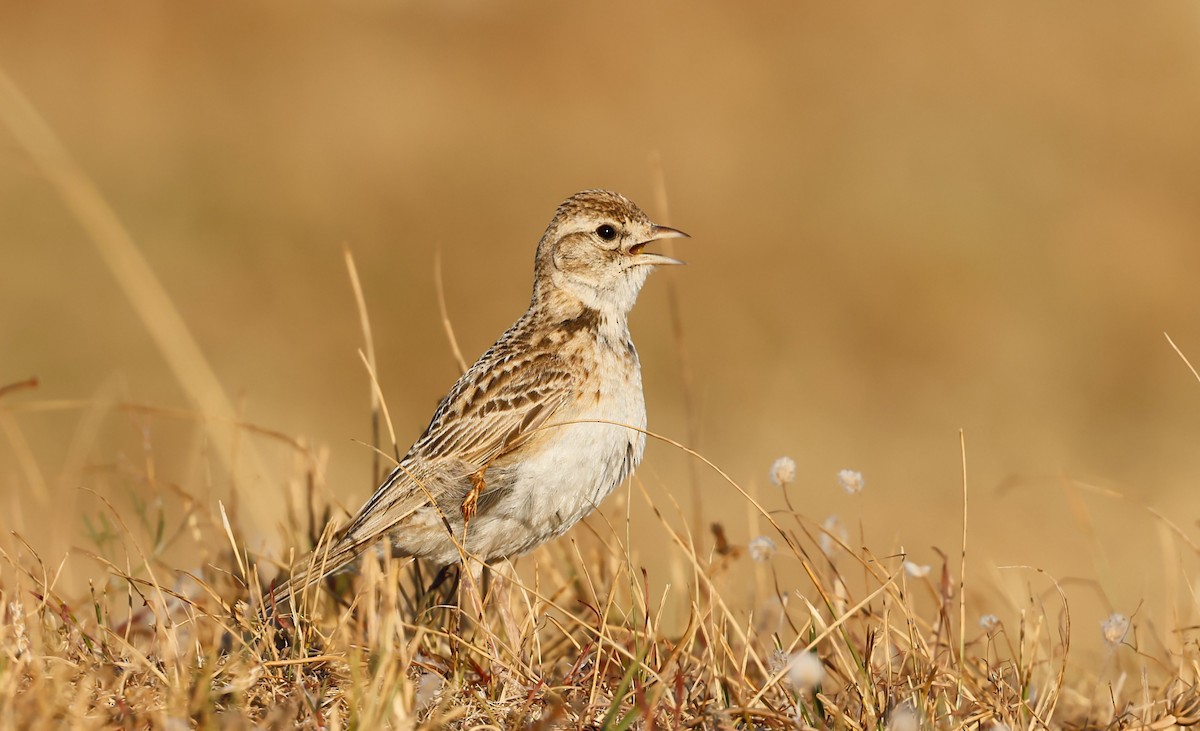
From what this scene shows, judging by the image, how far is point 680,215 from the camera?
1923 centimetres

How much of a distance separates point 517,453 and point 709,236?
1427 cm

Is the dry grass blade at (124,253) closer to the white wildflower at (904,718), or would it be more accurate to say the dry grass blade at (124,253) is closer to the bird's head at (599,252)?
the bird's head at (599,252)

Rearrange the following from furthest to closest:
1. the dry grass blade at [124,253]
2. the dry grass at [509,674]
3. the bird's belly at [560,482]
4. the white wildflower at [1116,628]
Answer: the dry grass blade at [124,253]
the bird's belly at [560,482]
the white wildflower at [1116,628]
the dry grass at [509,674]

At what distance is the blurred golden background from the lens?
15758 millimetres

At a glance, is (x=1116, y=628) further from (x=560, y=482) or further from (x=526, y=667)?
(x=560, y=482)

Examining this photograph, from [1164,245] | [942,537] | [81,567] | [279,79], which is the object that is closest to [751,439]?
[942,537]

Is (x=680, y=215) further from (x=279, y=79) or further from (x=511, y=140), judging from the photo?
(x=279, y=79)

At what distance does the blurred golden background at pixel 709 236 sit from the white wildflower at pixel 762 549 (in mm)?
7928

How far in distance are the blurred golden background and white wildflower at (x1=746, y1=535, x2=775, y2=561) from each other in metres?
7.93

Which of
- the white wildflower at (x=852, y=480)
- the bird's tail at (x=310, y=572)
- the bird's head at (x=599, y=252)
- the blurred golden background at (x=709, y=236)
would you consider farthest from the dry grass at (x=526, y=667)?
the blurred golden background at (x=709, y=236)

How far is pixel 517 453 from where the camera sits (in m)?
5.40

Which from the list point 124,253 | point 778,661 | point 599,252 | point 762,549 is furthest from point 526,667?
point 124,253

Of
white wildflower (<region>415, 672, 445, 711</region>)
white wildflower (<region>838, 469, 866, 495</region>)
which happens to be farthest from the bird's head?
white wildflower (<region>415, 672, 445, 711</region>)

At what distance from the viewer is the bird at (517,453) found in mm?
5266
